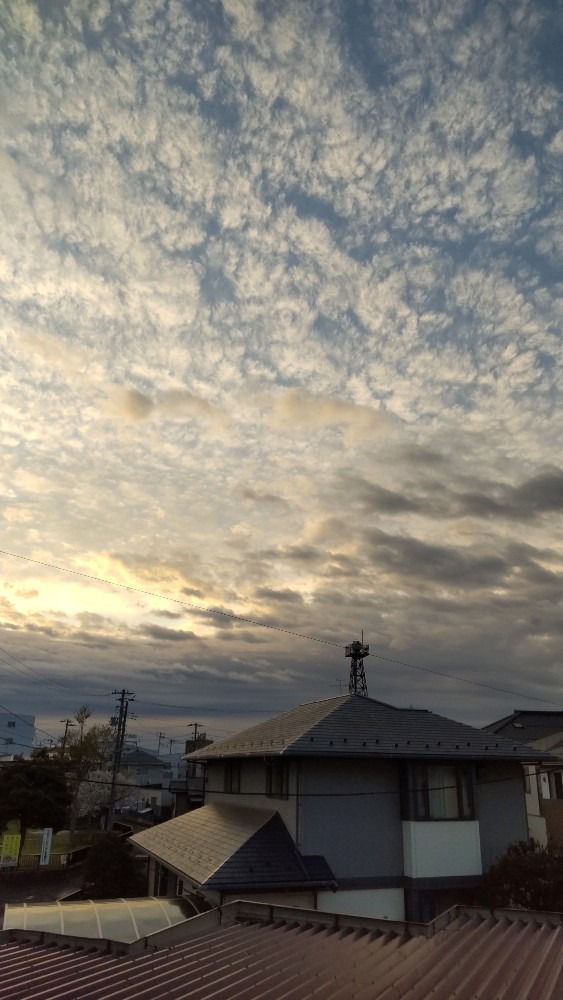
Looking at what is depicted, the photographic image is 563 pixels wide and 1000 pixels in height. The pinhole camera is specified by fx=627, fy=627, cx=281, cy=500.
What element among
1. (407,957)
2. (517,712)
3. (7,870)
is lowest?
(7,870)

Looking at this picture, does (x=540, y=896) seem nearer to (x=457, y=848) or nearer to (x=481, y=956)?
(x=457, y=848)

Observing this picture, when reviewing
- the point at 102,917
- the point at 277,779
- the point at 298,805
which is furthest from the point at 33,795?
the point at 298,805

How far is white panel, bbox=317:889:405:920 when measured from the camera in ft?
54.6

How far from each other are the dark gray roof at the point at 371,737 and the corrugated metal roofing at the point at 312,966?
7.82m

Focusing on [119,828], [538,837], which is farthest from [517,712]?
[119,828]

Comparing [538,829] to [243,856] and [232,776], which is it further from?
[243,856]

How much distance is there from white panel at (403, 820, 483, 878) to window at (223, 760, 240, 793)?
7491 mm

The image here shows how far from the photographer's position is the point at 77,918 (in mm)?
15203

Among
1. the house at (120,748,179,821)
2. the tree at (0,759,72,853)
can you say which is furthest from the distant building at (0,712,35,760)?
the tree at (0,759,72,853)

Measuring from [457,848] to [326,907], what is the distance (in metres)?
4.45

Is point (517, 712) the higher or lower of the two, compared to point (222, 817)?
higher

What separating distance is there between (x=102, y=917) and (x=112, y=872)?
15.3 metres

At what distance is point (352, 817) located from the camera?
58.9ft

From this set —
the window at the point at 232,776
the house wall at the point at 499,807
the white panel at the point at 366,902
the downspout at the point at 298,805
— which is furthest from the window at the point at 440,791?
the window at the point at 232,776
